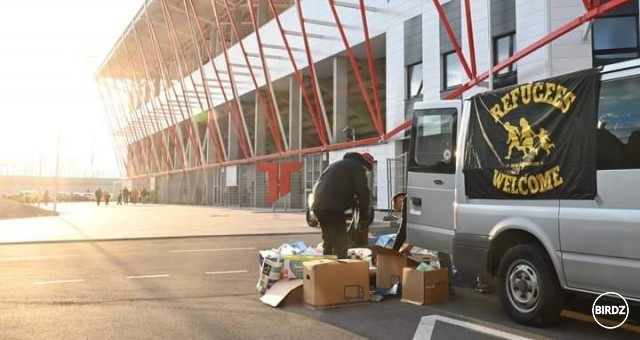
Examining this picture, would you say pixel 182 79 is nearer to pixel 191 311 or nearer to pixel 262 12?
pixel 262 12

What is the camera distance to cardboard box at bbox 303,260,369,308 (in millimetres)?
5898

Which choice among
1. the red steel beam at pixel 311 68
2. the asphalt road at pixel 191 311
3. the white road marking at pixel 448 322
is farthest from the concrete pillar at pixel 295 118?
the white road marking at pixel 448 322

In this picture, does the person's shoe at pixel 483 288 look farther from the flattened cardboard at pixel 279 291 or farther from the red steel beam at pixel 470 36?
the red steel beam at pixel 470 36

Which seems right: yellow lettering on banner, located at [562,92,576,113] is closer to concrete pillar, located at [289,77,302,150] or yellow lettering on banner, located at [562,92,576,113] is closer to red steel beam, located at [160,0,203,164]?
concrete pillar, located at [289,77,302,150]

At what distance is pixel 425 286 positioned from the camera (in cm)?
601

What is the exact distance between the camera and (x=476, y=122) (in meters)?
5.71

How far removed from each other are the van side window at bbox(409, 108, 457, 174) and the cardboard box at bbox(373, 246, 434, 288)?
1.08m

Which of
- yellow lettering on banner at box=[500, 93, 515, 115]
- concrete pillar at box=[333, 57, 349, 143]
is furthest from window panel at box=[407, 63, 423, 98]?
yellow lettering on banner at box=[500, 93, 515, 115]

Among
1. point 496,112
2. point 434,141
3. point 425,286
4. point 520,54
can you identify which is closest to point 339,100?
point 520,54

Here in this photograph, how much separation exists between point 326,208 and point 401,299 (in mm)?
1450

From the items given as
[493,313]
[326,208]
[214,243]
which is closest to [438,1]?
[214,243]

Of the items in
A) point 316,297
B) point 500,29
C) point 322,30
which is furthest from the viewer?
point 322,30

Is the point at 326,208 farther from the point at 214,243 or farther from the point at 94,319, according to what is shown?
the point at 214,243

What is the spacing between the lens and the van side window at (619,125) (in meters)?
4.17
